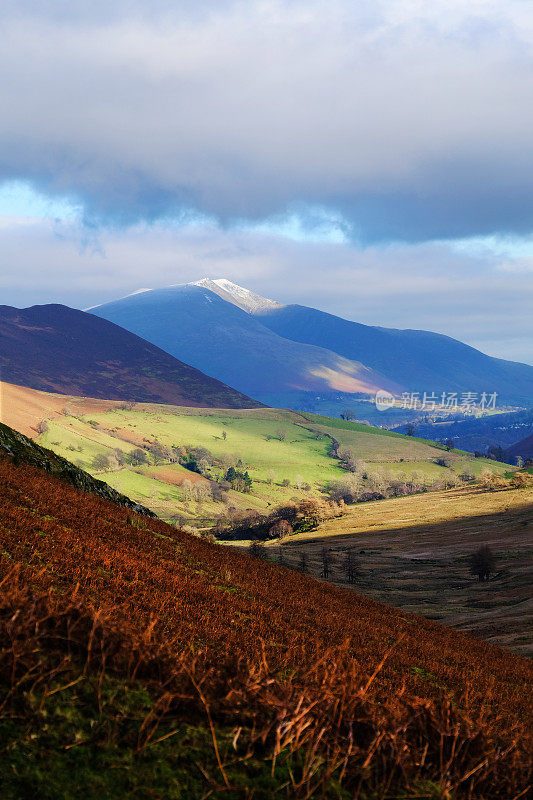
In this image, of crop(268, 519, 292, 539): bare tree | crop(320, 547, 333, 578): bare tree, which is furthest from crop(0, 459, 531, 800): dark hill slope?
crop(268, 519, 292, 539): bare tree

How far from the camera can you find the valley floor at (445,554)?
53.2 m

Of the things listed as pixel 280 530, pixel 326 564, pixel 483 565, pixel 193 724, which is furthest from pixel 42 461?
pixel 280 530

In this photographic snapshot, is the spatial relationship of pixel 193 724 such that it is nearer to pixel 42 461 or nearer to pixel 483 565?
pixel 42 461

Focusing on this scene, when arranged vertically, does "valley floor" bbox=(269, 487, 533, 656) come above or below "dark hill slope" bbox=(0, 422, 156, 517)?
below

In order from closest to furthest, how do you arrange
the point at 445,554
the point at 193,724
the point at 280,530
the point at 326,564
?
1. the point at 193,724
2. the point at 326,564
3. the point at 445,554
4. the point at 280,530

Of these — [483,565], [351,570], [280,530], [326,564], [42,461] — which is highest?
[42,461]

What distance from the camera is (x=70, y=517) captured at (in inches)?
520

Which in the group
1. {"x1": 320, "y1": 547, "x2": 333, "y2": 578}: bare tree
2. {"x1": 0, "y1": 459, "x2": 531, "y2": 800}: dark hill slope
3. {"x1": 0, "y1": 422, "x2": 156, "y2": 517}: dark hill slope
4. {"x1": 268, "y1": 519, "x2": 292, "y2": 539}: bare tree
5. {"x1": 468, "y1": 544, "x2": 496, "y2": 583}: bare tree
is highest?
{"x1": 0, "y1": 459, "x2": 531, "y2": 800}: dark hill slope

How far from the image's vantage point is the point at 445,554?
9244 cm

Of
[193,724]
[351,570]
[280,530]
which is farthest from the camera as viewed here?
[280,530]

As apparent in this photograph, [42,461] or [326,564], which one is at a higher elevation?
[42,461]

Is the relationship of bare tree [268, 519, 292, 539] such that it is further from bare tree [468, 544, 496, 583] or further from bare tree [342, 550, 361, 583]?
bare tree [468, 544, 496, 583]

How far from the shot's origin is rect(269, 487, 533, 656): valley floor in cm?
5316

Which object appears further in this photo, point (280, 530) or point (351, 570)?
point (280, 530)
